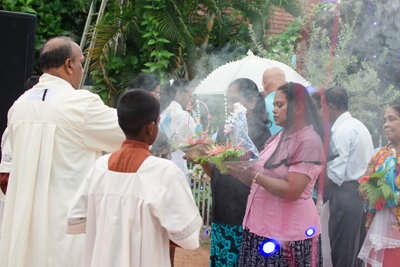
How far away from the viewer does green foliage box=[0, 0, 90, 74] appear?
293 inches

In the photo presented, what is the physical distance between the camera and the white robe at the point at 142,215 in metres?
1.82

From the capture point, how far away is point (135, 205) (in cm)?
186

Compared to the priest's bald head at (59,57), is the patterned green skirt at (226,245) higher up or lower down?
lower down

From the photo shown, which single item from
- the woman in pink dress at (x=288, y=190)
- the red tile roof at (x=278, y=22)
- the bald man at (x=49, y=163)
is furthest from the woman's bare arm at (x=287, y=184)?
the red tile roof at (x=278, y=22)

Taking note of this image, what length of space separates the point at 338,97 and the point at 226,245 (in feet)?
6.67

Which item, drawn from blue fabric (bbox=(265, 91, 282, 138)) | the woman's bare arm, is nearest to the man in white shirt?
blue fabric (bbox=(265, 91, 282, 138))

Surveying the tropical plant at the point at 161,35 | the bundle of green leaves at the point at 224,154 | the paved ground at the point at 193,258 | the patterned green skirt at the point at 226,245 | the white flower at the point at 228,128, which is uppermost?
the tropical plant at the point at 161,35

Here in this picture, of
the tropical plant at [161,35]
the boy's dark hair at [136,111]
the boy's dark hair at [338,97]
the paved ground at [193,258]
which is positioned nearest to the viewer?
the boy's dark hair at [136,111]

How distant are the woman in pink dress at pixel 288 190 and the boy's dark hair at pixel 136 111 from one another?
0.77 meters

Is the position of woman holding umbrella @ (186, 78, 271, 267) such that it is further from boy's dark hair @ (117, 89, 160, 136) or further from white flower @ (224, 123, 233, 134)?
boy's dark hair @ (117, 89, 160, 136)

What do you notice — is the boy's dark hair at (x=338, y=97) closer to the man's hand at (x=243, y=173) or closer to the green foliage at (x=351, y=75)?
the green foliage at (x=351, y=75)

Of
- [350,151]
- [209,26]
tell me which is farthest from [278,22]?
[350,151]

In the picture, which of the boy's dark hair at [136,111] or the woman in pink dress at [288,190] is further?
the woman in pink dress at [288,190]

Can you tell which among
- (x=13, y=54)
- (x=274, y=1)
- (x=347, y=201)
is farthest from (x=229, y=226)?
(x=274, y=1)
